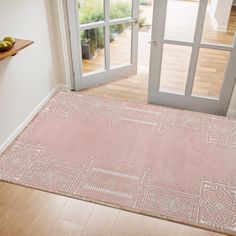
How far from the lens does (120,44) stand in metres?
3.71

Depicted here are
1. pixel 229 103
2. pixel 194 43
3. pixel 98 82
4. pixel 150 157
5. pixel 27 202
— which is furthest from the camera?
pixel 98 82

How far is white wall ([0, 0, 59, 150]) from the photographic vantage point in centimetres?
263

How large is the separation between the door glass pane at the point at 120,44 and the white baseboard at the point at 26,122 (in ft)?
2.75

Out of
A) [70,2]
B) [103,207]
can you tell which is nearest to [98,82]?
[70,2]

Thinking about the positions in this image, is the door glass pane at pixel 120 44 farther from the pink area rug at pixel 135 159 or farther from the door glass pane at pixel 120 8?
the pink area rug at pixel 135 159

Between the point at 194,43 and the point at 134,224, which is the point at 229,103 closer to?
the point at 194,43

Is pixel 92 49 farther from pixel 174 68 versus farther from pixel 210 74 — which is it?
pixel 210 74

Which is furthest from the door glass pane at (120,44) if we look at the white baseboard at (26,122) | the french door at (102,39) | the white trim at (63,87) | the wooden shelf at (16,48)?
the wooden shelf at (16,48)

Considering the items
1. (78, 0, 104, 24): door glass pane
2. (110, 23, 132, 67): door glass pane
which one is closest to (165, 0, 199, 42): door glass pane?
(110, 23, 132, 67): door glass pane

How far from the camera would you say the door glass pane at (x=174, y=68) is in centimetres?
337

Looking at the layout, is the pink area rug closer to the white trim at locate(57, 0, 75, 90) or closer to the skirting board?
the skirting board

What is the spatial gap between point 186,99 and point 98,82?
1175 millimetres

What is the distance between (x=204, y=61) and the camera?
11.0 feet

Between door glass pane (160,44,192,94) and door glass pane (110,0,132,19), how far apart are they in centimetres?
63
